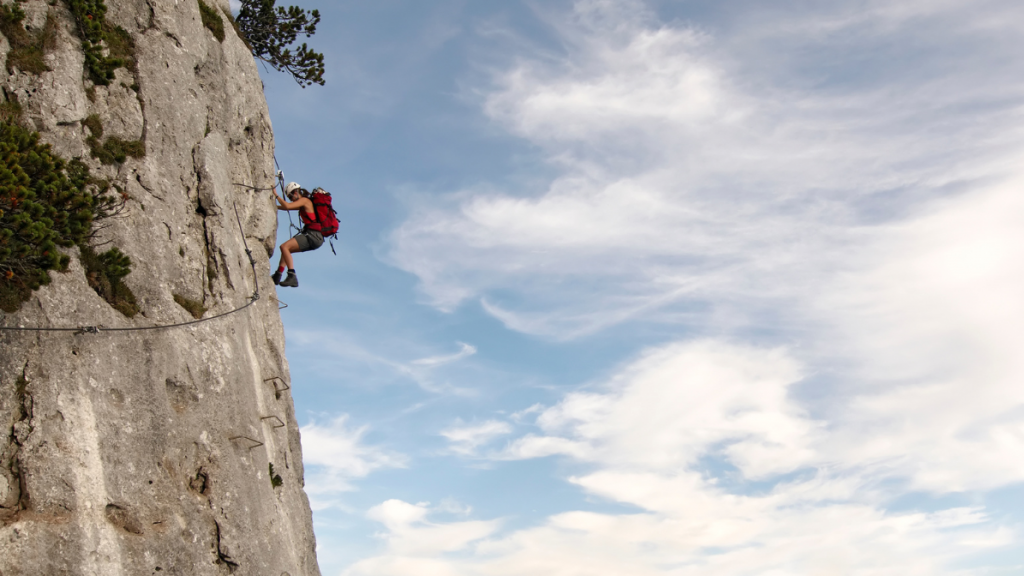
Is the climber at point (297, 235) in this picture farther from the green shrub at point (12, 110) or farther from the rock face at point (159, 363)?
the green shrub at point (12, 110)

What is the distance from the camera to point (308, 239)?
21.2 meters

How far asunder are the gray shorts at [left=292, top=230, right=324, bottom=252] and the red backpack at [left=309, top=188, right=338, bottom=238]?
0.20 m

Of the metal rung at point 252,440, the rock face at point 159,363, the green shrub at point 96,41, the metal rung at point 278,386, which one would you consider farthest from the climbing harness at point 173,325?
the green shrub at point 96,41

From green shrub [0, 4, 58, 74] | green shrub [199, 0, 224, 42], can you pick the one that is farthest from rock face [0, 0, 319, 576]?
green shrub [199, 0, 224, 42]

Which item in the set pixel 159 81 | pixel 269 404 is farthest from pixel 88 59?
pixel 269 404

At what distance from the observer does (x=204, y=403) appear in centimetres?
1565

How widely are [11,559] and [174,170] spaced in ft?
29.6

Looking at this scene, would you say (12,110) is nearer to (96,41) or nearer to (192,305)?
(96,41)

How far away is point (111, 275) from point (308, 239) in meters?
6.90

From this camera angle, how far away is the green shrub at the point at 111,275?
14.5m

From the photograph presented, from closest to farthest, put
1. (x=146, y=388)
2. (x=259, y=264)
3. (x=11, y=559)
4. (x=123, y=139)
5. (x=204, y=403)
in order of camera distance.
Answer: (x=11, y=559)
(x=146, y=388)
(x=204, y=403)
(x=123, y=139)
(x=259, y=264)

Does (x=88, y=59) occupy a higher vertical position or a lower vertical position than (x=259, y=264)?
higher

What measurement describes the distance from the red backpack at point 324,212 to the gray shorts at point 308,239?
0.20 metres

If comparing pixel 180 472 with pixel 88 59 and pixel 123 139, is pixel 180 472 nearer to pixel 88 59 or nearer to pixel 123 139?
pixel 123 139
